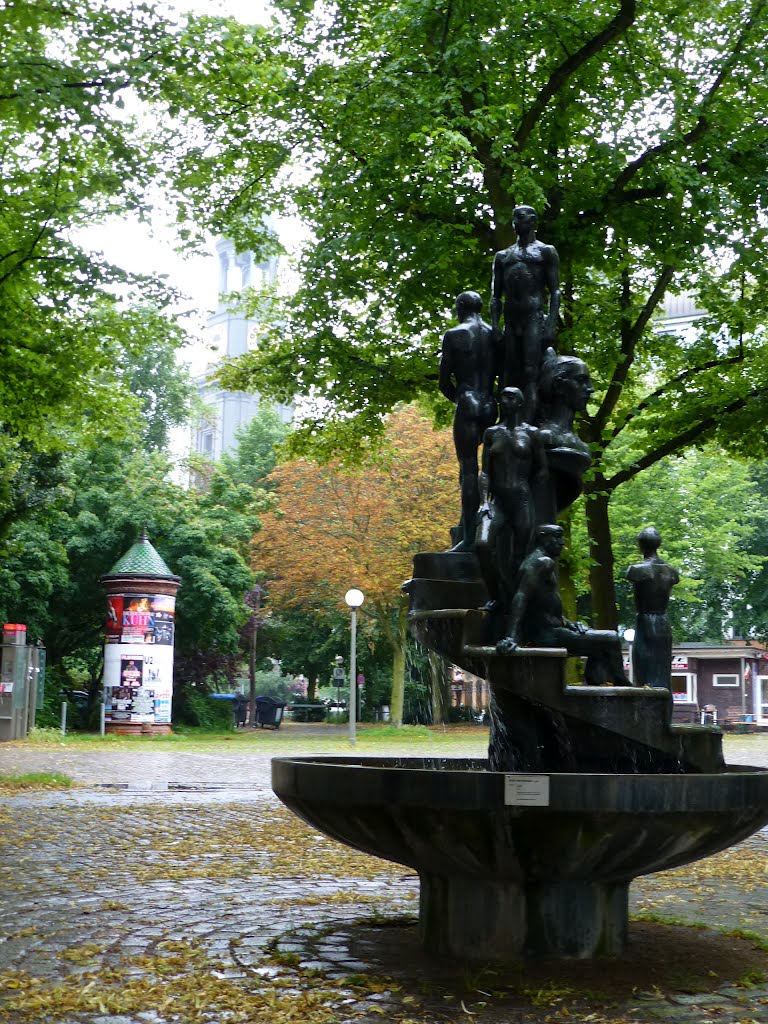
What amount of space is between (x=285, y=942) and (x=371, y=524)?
1265 inches

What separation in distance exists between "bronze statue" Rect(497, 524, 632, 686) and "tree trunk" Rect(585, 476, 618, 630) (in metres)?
11.6

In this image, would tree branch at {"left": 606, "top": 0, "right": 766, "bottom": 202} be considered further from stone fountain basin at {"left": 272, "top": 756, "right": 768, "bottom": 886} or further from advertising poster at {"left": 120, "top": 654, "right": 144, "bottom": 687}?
advertising poster at {"left": 120, "top": 654, "right": 144, "bottom": 687}

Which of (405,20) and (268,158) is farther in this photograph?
(268,158)

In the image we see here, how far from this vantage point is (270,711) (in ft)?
149

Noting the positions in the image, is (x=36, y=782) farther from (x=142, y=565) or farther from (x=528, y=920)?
(x=142, y=565)

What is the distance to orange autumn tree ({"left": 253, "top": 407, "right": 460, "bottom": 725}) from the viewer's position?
3859 cm

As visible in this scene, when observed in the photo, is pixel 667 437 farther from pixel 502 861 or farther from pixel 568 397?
pixel 502 861

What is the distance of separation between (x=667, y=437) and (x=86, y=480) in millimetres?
24861

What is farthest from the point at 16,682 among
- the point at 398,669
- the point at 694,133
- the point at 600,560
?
the point at 694,133

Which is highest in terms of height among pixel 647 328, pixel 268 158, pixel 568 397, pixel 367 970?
pixel 268 158

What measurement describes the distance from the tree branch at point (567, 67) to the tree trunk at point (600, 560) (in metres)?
5.13

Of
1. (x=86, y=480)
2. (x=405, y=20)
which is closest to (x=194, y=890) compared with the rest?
(x=405, y=20)

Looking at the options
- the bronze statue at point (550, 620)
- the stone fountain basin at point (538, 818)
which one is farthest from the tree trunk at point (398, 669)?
the stone fountain basin at point (538, 818)

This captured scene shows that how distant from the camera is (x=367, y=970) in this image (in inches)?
254
